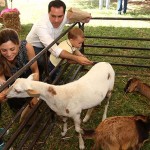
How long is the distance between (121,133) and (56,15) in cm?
190

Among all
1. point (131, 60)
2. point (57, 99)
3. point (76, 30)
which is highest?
point (76, 30)

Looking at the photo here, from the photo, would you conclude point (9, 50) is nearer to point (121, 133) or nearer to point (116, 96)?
point (121, 133)

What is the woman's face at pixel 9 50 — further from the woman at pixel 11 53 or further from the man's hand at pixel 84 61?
the man's hand at pixel 84 61

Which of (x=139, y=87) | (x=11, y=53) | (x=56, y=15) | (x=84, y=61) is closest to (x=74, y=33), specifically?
(x=56, y=15)

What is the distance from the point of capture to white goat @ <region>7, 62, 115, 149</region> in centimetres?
260

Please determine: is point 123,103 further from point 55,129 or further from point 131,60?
point 131,60

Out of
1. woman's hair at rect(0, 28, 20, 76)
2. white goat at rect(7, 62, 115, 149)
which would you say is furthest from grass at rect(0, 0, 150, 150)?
woman's hair at rect(0, 28, 20, 76)

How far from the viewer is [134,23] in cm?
959

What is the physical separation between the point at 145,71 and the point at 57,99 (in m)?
2.94


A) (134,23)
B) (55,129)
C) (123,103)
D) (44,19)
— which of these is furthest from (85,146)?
(134,23)

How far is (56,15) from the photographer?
379cm

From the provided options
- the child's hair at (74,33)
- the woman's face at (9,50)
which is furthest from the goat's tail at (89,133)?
the child's hair at (74,33)

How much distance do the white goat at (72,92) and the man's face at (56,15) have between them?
38.5 inches

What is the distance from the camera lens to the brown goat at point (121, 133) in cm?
275
